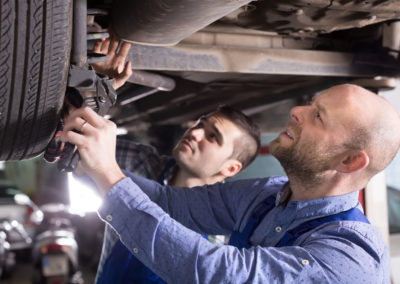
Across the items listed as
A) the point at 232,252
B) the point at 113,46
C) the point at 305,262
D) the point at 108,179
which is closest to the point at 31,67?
the point at 108,179

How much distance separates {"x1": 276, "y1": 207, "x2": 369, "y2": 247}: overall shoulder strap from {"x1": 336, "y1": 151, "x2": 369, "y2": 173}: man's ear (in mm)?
108

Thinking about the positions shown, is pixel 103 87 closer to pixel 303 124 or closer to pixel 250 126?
pixel 303 124

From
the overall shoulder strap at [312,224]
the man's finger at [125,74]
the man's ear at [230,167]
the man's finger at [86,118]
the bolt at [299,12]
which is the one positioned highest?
the bolt at [299,12]

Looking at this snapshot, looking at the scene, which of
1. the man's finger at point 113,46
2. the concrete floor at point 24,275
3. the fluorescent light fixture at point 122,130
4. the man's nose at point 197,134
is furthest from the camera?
the concrete floor at point 24,275

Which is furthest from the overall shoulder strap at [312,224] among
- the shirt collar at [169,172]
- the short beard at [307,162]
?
the shirt collar at [169,172]

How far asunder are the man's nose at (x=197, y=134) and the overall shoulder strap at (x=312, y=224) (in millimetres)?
671

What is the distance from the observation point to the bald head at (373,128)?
1.22 meters

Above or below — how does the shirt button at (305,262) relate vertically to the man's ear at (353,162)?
below

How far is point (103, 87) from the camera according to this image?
1050 mm

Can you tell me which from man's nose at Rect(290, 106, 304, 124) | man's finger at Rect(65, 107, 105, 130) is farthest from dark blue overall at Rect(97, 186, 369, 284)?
man's finger at Rect(65, 107, 105, 130)

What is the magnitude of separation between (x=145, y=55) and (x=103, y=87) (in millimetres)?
383

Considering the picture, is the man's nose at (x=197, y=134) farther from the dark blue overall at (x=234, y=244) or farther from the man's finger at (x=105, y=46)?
the man's finger at (x=105, y=46)

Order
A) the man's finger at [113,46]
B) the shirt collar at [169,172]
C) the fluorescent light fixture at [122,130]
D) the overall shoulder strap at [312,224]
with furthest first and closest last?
the fluorescent light fixture at [122,130]
the shirt collar at [169,172]
the man's finger at [113,46]
the overall shoulder strap at [312,224]

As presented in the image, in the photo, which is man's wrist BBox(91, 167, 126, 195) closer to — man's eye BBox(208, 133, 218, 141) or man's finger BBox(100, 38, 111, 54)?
man's finger BBox(100, 38, 111, 54)
